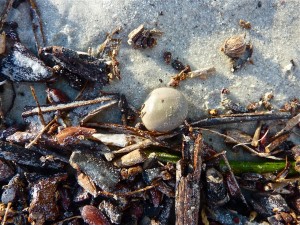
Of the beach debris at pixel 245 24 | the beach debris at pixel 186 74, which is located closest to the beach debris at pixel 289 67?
the beach debris at pixel 245 24

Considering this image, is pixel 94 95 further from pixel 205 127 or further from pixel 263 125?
pixel 263 125

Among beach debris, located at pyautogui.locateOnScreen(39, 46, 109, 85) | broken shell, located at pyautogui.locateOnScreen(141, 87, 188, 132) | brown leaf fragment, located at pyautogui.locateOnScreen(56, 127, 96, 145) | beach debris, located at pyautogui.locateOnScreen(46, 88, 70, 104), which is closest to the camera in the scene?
broken shell, located at pyautogui.locateOnScreen(141, 87, 188, 132)

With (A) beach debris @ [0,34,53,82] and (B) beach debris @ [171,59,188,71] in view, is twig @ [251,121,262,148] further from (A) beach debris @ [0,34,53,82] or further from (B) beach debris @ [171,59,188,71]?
(A) beach debris @ [0,34,53,82]

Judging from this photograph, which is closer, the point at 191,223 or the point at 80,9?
the point at 191,223

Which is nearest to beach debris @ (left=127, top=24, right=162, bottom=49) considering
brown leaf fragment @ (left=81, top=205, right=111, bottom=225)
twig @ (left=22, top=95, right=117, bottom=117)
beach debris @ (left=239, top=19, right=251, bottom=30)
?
twig @ (left=22, top=95, right=117, bottom=117)

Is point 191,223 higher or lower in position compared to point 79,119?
lower

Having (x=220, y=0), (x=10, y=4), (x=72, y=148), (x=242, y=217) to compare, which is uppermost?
(x=220, y=0)

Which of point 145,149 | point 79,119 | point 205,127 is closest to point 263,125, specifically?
point 205,127
